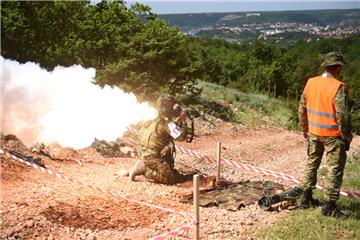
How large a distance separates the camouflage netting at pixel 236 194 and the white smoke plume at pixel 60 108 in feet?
16.1

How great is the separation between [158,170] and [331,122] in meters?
3.95

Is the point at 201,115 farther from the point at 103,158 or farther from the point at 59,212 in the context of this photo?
the point at 59,212

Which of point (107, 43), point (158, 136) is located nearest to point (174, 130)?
point (158, 136)

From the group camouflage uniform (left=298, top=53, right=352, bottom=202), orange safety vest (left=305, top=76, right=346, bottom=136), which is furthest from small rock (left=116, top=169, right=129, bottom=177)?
orange safety vest (left=305, top=76, right=346, bottom=136)

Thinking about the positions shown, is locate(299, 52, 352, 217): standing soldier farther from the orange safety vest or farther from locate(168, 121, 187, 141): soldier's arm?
locate(168, 121, 187, 141): soldier's arm

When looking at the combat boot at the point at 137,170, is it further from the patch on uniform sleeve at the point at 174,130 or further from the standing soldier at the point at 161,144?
the patch on uniform sleeve at the point at 174,130

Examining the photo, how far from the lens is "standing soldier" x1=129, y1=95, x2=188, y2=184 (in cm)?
952

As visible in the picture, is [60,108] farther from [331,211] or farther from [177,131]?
[331,211]

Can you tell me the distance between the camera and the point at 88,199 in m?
8.15

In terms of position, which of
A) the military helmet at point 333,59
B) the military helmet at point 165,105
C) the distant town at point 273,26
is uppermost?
the distant town at point 273,26

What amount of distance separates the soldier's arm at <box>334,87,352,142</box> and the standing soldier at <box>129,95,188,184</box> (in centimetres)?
356

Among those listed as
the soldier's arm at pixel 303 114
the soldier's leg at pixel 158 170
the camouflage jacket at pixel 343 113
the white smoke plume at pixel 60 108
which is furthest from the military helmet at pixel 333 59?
the white smoke plume at pixel 60 108

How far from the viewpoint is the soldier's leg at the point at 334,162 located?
702 cm

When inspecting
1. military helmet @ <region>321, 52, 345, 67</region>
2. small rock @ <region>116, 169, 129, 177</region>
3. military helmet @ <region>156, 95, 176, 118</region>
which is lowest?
small rock @ <region>116, 169, 129, 177</region>
